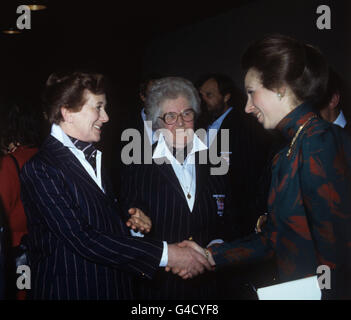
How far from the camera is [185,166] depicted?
6.72 feet

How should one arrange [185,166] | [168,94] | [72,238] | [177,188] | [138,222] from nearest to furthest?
[72,238], [138,222], [177,188], [185,166], [168,94]

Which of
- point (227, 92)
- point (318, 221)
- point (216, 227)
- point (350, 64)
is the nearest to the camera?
point (318, 221)

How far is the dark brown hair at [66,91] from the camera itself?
66.5 inches

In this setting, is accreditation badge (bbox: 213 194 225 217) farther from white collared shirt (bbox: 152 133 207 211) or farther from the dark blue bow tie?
the dark blue bow tie

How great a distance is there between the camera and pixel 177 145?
2098mm

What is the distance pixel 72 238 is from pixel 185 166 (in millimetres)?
738

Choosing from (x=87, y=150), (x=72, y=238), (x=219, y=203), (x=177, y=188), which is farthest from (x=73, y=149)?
(x=219, y=203)

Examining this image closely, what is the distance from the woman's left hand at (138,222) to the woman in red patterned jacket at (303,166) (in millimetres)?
609

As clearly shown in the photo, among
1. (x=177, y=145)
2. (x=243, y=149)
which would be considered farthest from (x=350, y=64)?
(x=177, y=145)

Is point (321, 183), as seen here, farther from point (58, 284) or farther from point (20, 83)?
point (20, 83)

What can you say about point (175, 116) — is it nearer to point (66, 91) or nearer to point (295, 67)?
point (66, 91)

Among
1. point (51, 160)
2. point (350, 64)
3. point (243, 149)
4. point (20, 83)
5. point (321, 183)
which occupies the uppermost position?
point (20, 83)

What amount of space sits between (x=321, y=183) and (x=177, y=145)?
97 centimetres

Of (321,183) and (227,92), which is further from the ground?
(227,92)
